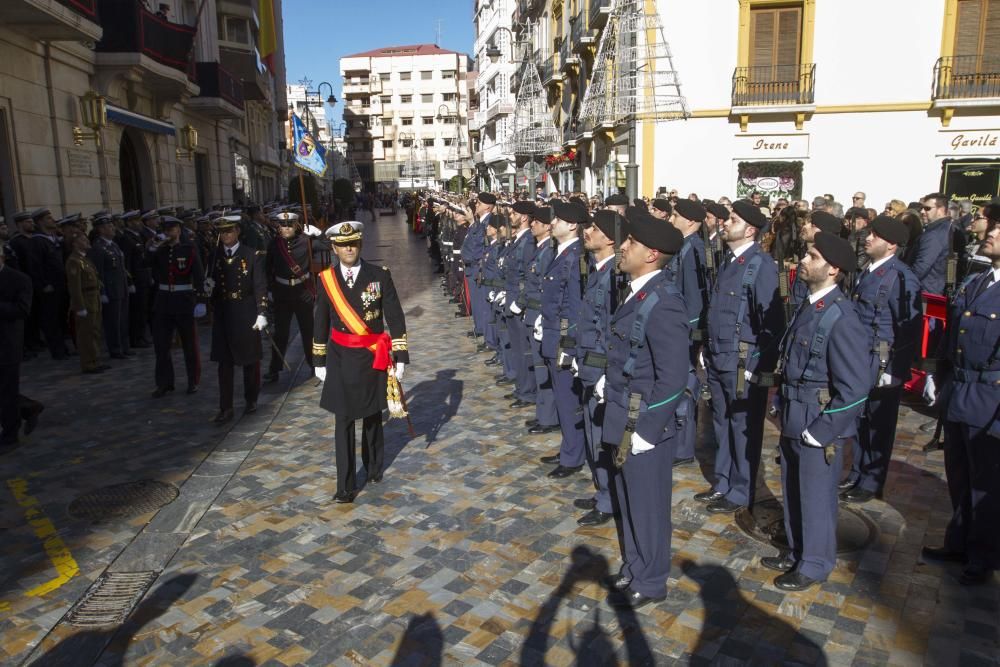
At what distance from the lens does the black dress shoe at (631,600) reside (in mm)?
4077

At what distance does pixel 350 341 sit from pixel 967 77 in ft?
70.6

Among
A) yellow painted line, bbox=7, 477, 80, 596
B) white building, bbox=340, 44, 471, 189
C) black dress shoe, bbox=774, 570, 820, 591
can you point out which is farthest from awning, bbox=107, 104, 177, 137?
white building, bbox=340, 44, 471, 189

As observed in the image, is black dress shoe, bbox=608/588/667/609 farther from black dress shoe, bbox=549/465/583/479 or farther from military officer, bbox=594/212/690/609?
black dress shoe, bbox=549/465/583/479

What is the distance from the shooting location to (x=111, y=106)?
1477 cm

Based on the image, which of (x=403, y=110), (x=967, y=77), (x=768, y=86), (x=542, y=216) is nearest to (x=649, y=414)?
(x=542, y=216)

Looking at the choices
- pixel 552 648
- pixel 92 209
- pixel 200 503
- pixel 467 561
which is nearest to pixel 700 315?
pixel 467 561

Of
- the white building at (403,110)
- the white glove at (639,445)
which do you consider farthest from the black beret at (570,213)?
the white building at (403,110)

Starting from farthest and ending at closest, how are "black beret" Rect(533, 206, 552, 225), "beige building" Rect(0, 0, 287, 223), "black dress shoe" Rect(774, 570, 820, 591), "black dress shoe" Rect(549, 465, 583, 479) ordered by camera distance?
"beige building" Rect(0, 0, 287, 223) < "black beret" Rect(533, 206, 552, 225) < "black dress shoe" Rect(549, 465, 583, 479) < "black dress shoe" Rect(774, 570, 820, 591)

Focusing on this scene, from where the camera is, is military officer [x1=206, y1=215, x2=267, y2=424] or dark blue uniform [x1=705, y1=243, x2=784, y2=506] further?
military officer [x1=206, y1=215, x2=267, y2=424]

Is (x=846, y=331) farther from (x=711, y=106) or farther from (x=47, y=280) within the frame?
(x=711, y=106)

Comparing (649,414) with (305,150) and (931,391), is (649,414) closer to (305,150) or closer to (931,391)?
(931,391)

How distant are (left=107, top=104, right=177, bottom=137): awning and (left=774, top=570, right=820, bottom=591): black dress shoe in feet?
50.0

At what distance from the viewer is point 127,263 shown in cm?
1159

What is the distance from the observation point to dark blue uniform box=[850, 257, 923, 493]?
5.40 m
